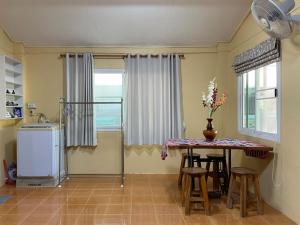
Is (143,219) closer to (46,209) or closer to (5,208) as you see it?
(46,209)

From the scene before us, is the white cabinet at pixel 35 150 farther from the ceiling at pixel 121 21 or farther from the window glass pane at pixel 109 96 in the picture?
the ceiling at pixel 121 21

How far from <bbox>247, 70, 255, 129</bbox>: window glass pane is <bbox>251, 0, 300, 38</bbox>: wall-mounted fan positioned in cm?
151

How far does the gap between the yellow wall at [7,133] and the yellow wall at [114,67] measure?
0.31 meters

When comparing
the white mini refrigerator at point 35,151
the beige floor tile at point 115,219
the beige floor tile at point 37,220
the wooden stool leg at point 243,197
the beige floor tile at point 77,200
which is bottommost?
the beige floor tile at point 37,220

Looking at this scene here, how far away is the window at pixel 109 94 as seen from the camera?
5.62 meters

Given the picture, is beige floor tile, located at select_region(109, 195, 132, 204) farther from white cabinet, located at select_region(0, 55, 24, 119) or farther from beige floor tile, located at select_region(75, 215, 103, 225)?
white cabinet, located at select_region(0, 55, 24, 119)

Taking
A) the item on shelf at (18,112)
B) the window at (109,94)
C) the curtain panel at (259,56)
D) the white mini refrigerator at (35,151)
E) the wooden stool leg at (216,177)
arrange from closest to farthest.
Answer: the curtain panel at (259,56) < the wooden stool leg at (216,177) < the white mini refrigerator at (35,151) < the item on shelf at (18,112) < the window at (109,94)

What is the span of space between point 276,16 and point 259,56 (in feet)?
3.99

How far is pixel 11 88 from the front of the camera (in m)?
5.18

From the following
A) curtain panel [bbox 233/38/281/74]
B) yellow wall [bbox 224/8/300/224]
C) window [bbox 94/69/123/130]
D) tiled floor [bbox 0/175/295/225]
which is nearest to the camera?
yellow wall [bbox 224/8/300/224]

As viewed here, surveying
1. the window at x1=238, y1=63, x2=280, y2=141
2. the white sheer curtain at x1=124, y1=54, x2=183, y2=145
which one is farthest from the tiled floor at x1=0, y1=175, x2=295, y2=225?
the window at x1=238, y1=63, x2=280, y2=141

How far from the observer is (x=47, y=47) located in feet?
18.1

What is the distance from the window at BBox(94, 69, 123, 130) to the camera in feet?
18.4

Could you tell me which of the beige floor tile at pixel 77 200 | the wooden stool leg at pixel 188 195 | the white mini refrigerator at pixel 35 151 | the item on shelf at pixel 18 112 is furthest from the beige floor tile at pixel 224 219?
the item on shelf at pixel 18 112
